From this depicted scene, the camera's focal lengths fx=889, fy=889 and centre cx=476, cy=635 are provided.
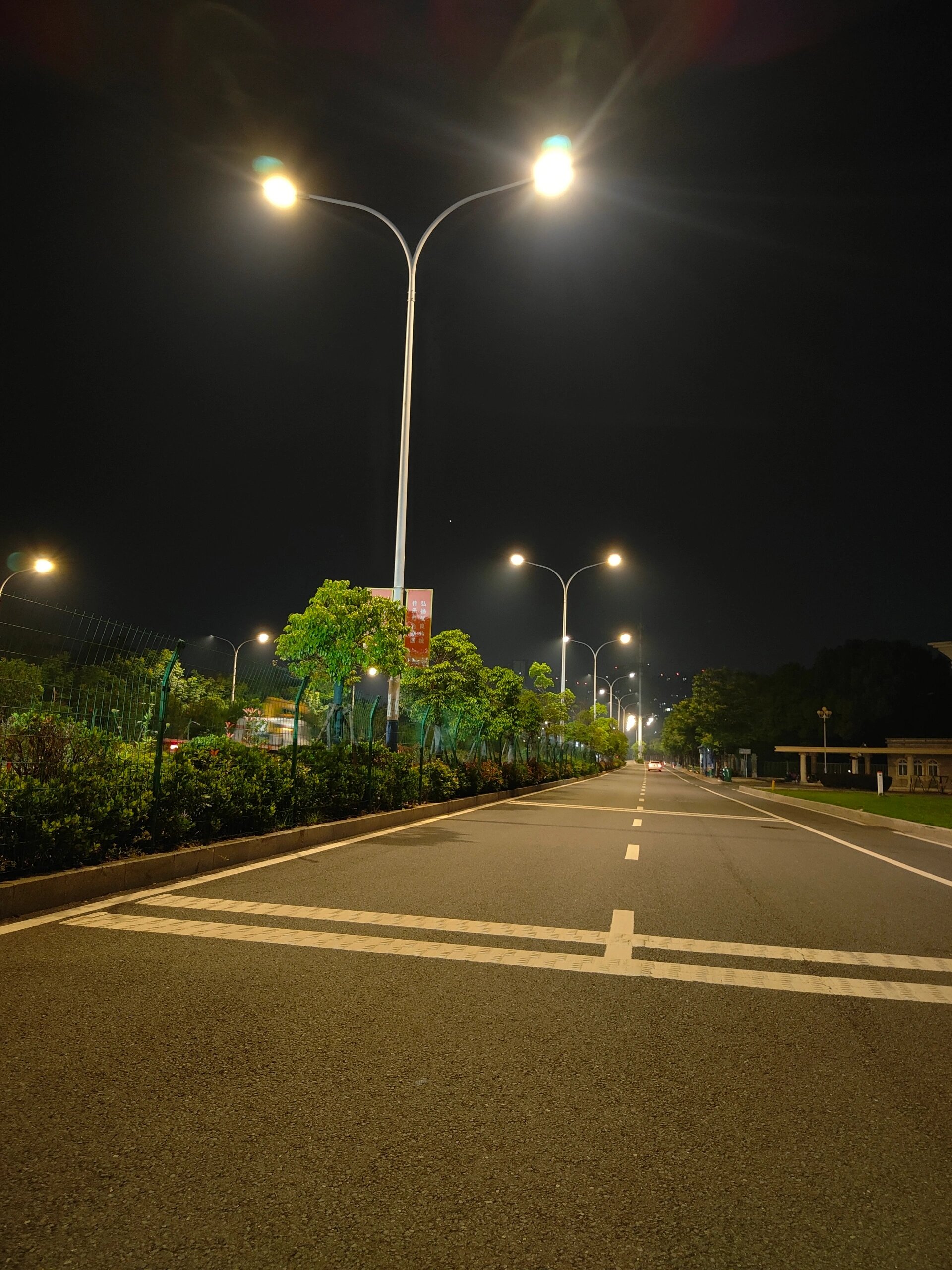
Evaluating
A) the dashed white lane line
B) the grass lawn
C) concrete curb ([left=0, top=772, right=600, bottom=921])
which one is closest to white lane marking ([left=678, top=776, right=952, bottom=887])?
the grass lawn

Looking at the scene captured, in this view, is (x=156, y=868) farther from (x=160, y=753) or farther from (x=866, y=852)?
(x=866, y=852)

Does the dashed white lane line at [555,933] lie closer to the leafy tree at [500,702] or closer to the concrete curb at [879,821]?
the concrete curb at [879,821]

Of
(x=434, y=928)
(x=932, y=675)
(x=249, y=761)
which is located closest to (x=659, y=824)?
(x=249, y=761)

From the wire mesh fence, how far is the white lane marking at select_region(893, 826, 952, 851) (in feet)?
33.8

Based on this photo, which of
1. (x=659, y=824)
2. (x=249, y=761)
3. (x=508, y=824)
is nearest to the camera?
(x=249, y=761)

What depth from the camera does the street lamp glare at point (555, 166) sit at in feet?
45.4

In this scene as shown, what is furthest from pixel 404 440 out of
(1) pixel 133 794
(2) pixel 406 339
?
(1) pixel 133 794

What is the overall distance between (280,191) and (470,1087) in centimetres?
1528

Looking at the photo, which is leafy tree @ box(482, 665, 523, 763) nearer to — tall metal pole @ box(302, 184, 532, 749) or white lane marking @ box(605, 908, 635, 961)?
tall metal pole @ box(302, 184, 532, 749)

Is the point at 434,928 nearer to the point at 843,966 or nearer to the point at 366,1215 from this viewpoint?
the point at 843,966

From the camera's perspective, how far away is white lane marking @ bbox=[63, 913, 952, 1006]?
17.4 ft

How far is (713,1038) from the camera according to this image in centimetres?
429

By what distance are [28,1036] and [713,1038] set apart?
3.17 m

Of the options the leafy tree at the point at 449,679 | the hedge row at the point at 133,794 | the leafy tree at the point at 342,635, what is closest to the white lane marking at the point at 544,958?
the hedge row at the point at 133,794
